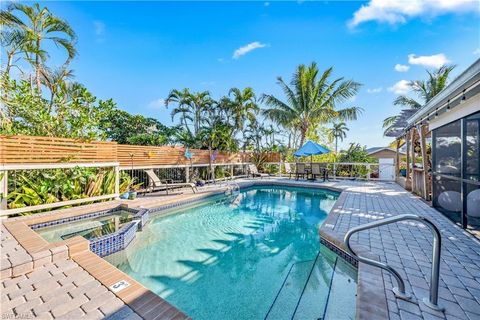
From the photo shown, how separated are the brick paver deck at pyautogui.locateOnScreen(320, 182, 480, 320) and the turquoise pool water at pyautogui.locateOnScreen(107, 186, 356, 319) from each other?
0.53 metres

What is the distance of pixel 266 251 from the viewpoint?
4.56 meters

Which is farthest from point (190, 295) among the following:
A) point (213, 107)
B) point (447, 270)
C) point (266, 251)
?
point (213, 107)

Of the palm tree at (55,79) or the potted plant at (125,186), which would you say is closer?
the potted plant at (125,186)

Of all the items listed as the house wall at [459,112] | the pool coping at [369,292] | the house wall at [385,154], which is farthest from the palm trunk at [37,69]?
the house wall at [385,154]

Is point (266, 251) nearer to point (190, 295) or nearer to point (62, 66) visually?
point (190, 295)

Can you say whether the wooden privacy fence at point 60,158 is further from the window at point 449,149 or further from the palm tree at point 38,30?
the window at point 449,149

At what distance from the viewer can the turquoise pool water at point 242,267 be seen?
9.27 ft

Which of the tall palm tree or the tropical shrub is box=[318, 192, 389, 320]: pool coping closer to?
the tropical shrub

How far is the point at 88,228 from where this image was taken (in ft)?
17.7

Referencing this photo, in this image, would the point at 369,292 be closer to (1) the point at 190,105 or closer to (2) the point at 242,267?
(2) the point at 242,267

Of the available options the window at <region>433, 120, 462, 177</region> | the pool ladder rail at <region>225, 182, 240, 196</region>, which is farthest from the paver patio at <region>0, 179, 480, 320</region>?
the pool ladder rail at <region>225, 182, 240, 196</region>

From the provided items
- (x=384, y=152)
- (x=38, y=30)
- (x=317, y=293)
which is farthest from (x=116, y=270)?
(x=384, y=152)

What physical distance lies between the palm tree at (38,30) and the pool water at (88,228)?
6313 millimetres

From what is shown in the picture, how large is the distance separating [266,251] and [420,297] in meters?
2.64
